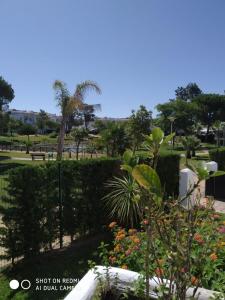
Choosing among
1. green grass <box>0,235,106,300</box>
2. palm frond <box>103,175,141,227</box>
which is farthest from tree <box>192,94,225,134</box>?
green grass <box>0,235,106,300</box>

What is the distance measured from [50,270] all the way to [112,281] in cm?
333

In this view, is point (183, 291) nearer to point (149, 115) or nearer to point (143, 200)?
point (143, 200)

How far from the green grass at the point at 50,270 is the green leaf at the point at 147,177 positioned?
338 cm

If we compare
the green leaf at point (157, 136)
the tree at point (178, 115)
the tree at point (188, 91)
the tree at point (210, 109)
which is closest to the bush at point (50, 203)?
the green leaf at point (157, 136)

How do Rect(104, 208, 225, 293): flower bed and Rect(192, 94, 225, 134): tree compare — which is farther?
Rect(192, 94, 225, 134): tree

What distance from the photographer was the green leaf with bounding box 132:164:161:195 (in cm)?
224

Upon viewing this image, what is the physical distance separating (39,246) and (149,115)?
15991 millimetres

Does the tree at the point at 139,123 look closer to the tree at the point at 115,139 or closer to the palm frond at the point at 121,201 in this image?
the tree at the point at 115,139

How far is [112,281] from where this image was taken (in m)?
3.43

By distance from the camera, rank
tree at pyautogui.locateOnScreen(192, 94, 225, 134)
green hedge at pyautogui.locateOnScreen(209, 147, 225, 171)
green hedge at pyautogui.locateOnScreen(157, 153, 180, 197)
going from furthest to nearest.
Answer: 1. tree at pyautogui.locateOnScreen(192, 94, 225, 134)
2. green hedge at pyautogui.locateOnScreen(209, 147, 225, 171)
3. green hedge at pyautogui.locateOnScreen(157, 153, 180, 197)

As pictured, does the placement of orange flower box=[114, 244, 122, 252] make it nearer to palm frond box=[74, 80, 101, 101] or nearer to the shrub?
the shrub

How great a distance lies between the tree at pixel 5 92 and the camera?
5422cm

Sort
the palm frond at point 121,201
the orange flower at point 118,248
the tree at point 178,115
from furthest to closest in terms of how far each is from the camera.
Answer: the tree at point 178,115, the palm frond at point 121,201, the orange flower at point 118,248

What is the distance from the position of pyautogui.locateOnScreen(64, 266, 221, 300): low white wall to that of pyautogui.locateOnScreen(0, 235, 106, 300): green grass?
6.30 ft
